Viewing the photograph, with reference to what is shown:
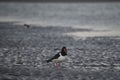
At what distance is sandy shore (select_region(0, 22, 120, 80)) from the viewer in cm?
1691

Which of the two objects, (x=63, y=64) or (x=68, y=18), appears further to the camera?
(x=68, y=18)

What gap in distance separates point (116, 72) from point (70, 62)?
3209 millimetres

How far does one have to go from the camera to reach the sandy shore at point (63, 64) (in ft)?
55.5

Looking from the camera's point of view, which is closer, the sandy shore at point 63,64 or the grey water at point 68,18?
the sandy shore at point 63,64

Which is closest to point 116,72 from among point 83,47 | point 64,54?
point 64,54

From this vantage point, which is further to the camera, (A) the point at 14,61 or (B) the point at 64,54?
(A) the point at 14,61

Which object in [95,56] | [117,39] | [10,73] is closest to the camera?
[10,73]

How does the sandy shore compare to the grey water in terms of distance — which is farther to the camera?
the grey water

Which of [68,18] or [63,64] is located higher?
[68,18]

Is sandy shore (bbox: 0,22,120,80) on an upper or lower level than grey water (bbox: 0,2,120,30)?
lower

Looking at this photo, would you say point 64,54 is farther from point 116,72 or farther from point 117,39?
point 117,39

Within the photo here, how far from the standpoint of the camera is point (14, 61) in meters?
20.3

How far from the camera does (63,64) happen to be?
19.6 meters

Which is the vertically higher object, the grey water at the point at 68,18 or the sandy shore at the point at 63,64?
the grey water at the point at 68,18
